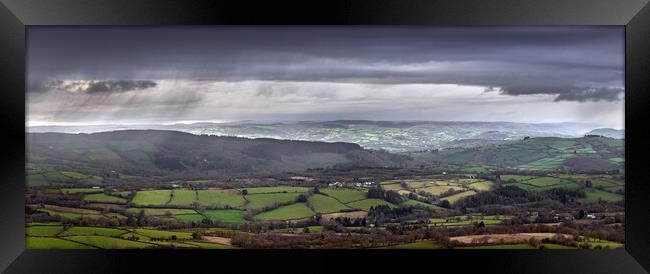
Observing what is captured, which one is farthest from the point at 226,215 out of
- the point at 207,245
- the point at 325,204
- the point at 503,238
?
the point at 503,238

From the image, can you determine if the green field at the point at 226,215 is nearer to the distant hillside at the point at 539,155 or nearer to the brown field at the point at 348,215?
the brown field at the point at 348,215

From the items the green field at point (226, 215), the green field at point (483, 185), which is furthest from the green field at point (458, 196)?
the green field at point (226, 215)

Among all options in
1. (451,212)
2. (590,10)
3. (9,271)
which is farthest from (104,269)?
(590,10)

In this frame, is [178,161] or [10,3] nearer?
[10,3]

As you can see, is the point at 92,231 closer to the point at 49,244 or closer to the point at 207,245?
the point at 49,244

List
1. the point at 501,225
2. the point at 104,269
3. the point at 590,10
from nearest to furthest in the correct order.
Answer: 1. the point at 590,10
2. the point at 104,269
3. the point at 501,225

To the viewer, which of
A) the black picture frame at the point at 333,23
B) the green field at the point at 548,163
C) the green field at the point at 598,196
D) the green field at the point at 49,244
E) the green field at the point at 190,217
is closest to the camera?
the black picture frame at the point at 333,23

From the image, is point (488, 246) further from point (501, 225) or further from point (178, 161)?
point (178, 161)
